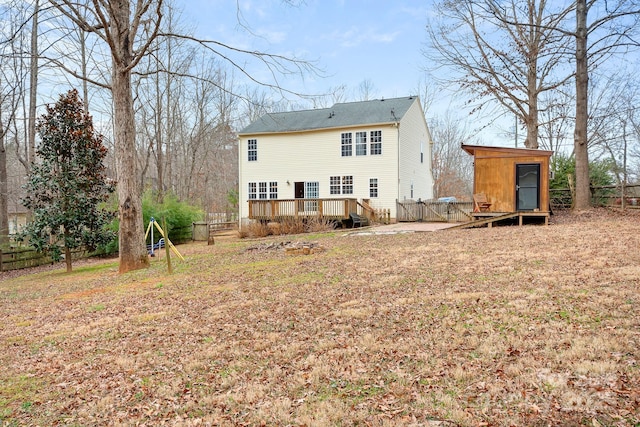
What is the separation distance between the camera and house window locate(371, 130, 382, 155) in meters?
21.0

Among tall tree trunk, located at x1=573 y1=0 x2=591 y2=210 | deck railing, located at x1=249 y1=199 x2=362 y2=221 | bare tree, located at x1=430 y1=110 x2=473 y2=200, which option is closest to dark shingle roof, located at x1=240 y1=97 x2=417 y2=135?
deck railing, located at x1=249 y1=199 x2=362 y2=221

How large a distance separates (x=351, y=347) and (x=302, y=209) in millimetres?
15875

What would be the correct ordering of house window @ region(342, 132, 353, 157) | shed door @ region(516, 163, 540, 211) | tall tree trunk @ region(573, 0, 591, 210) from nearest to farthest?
shed door @ region(516, 163, 540, 211)
tall tree trunk @ region(573, 0, 591, 210)
house window @ region(342, 132, 353, 157)

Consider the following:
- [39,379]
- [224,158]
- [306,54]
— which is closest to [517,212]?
[306,54]

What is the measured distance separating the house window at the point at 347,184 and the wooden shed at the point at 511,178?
795 centimetres

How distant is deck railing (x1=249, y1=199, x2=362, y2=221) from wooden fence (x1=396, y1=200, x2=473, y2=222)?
8.18 ft

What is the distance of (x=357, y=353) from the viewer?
154 inches

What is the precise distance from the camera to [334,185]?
72.2 ft

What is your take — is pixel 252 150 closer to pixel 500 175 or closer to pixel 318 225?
pixel 318 225

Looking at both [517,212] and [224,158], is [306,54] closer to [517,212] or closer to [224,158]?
[517,212]

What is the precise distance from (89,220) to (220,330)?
1029 cm

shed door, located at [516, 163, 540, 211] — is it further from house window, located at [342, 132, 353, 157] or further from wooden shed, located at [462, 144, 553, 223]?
house window, located at [342, 132, 353, 157]

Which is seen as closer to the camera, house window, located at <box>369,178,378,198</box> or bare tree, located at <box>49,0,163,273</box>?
bare tree, located at <box>49,0,163,273</box>

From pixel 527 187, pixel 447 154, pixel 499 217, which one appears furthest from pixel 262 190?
pixel 447 154
